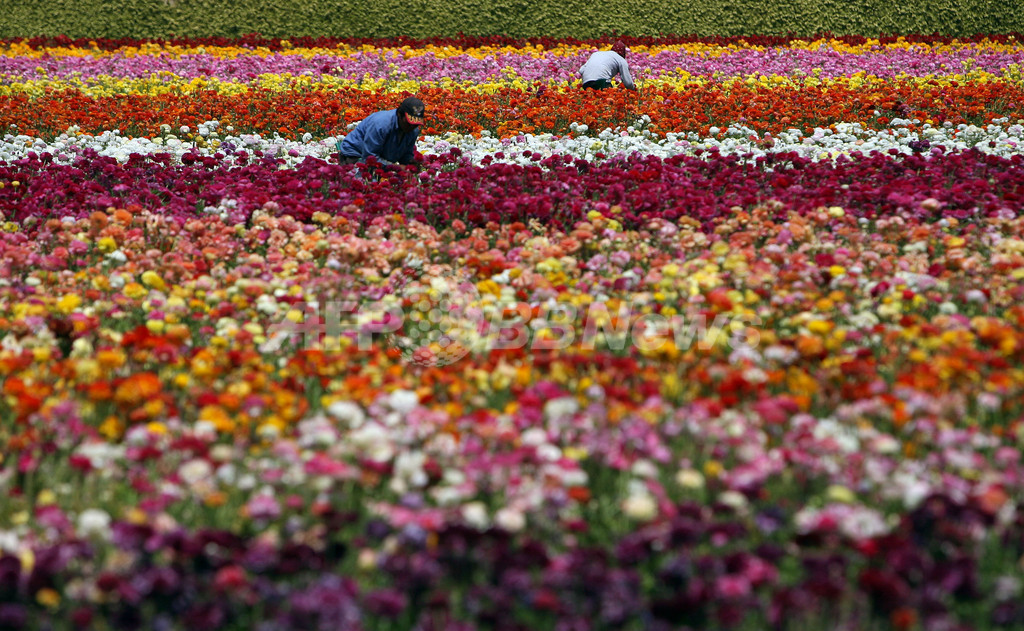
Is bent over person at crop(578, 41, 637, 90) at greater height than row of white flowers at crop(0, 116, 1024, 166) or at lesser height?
greater

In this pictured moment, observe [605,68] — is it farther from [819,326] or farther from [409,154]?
[819,326]

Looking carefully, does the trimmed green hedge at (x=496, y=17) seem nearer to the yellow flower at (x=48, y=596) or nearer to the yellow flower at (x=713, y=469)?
the yellow flower at (x=713, y=469)

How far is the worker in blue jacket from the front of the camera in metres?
8.19

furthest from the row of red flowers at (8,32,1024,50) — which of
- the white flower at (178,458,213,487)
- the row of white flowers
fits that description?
the white flower at (178,458,213,487)

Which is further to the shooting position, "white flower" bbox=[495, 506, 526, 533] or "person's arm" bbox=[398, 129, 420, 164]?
"person's arm" bbox=[398, 129, 420, 164]

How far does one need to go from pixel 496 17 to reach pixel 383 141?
45.9 feet

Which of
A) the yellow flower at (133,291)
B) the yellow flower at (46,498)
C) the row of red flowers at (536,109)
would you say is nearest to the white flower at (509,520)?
the yellow flower at (46,498)

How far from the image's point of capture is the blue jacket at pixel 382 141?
8.20 metres

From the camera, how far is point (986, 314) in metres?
4.60

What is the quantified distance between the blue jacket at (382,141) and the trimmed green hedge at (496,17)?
13385 mm

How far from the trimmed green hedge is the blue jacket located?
1338 centimetres

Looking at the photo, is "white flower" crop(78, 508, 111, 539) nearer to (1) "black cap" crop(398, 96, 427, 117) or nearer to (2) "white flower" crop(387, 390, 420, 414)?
(2) "white flower" crop(387, 390, 420, 414)

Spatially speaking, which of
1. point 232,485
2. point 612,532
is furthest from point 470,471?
point 232,485

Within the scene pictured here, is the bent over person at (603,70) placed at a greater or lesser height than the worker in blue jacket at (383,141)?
greater
